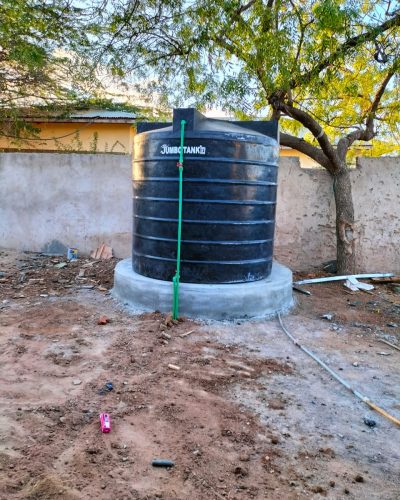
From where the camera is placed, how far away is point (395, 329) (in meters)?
4.74

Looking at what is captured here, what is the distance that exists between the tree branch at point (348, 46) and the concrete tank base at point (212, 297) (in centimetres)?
271

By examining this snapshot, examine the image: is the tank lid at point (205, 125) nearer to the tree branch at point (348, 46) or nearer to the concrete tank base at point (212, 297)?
the tree branch at point (348, 46)

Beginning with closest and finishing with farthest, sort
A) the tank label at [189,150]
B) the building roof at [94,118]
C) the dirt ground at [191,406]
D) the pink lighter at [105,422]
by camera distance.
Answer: the dirt ground at [191,406], the pink lighter at [105,422], the tank label at [189,150], the building roof at [94,118]

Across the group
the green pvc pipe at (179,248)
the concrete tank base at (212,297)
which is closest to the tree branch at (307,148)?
the concrete tank base at (212,297)

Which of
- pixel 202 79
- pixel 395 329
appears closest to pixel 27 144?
pixel 202 79

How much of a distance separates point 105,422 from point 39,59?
6.69 meters

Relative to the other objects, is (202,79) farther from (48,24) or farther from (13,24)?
(13,24)

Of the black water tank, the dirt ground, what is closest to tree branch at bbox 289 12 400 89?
the black water tank

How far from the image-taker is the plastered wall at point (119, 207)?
6.86 m

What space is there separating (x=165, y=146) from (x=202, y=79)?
2.53m

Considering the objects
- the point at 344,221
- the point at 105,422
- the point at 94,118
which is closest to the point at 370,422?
the point at 105,422

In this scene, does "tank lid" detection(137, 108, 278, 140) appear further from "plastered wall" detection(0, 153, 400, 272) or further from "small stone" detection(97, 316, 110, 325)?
"small stone" detection(97, 316, 110, 325)

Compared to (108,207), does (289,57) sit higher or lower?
higher

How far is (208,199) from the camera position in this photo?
464cm
